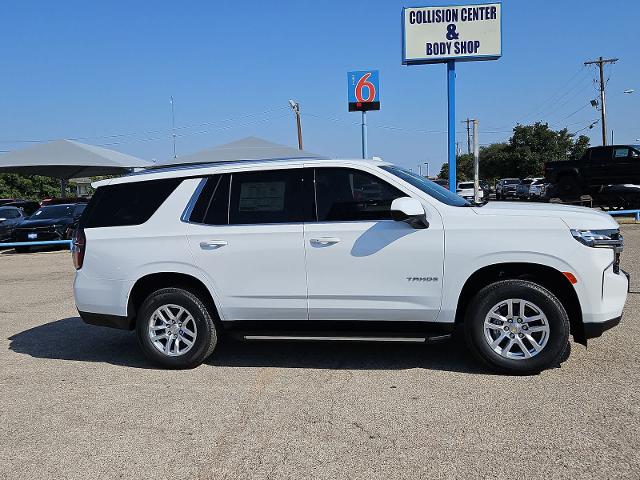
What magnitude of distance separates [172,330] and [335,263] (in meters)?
1.70

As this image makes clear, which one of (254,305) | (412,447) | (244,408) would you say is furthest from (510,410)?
(254,305)

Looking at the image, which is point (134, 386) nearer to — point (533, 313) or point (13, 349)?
point (13, 349)

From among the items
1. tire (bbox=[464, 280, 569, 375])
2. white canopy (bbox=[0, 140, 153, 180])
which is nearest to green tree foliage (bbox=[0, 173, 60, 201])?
white canopy (bbox=[0, 140, 153, 180])

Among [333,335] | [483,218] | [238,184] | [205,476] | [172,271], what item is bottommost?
[205,476]

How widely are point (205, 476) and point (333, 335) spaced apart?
196cm

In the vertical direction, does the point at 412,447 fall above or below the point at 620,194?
below

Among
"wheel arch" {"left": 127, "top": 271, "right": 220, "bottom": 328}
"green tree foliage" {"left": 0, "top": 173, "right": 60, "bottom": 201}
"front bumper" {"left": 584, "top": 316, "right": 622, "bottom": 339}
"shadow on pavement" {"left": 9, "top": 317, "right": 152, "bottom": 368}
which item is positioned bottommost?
"shadow on pavement" {"left": 9, "top": 317, "right": 152, "bottom": 368}

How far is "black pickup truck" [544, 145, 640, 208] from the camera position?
69.3ft

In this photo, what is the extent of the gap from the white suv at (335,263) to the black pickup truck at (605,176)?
17909 millimetres

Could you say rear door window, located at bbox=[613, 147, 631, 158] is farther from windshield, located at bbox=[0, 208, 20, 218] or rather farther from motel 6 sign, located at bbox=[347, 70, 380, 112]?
windshield, located at bbox=[0, 208, 20, 218]

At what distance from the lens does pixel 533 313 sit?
16.1 feet

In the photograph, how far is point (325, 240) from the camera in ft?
16.9

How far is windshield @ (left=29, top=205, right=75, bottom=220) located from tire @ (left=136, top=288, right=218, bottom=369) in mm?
14621

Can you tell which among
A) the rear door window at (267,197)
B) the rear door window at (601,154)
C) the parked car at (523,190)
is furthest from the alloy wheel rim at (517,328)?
the parked car at (523,190)
